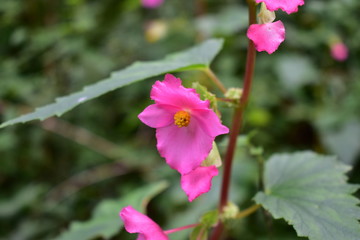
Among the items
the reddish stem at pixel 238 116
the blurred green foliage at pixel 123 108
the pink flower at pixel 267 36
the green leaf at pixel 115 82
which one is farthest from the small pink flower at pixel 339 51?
the pink flower at pixel 267 36

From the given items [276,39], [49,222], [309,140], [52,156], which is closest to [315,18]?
[309,140]

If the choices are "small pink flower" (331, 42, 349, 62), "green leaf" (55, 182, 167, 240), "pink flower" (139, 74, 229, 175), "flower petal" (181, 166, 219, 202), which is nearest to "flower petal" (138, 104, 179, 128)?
"pink flower" (139, 74, 229, 175)

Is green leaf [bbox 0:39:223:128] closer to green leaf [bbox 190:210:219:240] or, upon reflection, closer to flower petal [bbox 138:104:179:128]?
flower petal [bbox 138:104:179:128]

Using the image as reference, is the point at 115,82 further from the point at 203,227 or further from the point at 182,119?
the point at 203,227

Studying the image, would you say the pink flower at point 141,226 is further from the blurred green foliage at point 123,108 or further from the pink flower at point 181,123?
the blurred green foliage at point 123,108

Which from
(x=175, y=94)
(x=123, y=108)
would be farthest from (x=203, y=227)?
(x=123, y=108)

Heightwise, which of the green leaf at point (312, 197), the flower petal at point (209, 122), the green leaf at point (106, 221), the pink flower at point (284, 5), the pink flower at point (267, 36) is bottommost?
the green leaf at point (312, 197)
